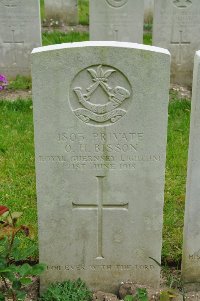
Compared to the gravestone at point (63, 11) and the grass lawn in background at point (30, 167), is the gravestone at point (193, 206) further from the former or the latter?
the gravestone at point (63, 11)

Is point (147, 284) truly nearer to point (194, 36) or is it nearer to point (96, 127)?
point (96, 127)

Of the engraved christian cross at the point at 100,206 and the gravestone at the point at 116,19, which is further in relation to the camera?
the gravestone at the point at 116,19

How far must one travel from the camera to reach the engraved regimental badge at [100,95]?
3082 millimetres

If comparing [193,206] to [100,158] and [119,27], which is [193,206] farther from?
[119,27]

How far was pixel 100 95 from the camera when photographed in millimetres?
3139

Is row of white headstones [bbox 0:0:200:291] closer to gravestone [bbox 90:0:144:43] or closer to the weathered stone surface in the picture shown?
the weathered stone surface

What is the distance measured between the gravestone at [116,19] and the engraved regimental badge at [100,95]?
5.12 metres

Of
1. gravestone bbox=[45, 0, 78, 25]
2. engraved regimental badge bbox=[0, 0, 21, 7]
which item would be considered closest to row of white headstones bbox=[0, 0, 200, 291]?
engraved regimental badge bbox=[0, 0, 21, 7]

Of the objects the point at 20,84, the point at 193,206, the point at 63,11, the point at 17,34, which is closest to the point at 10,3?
the point at 17,34

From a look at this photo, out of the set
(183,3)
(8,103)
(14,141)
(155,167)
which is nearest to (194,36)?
(183,3)

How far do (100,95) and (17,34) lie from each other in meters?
5.22

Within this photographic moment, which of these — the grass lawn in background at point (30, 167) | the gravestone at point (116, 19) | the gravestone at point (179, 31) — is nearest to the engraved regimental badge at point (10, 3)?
the gravestone at point (116, 19)

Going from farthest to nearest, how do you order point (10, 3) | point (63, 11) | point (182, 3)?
point (63, 11), point (182, 3), point (10, 3)

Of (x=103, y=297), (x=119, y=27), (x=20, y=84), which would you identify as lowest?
(x=103, y=297)
